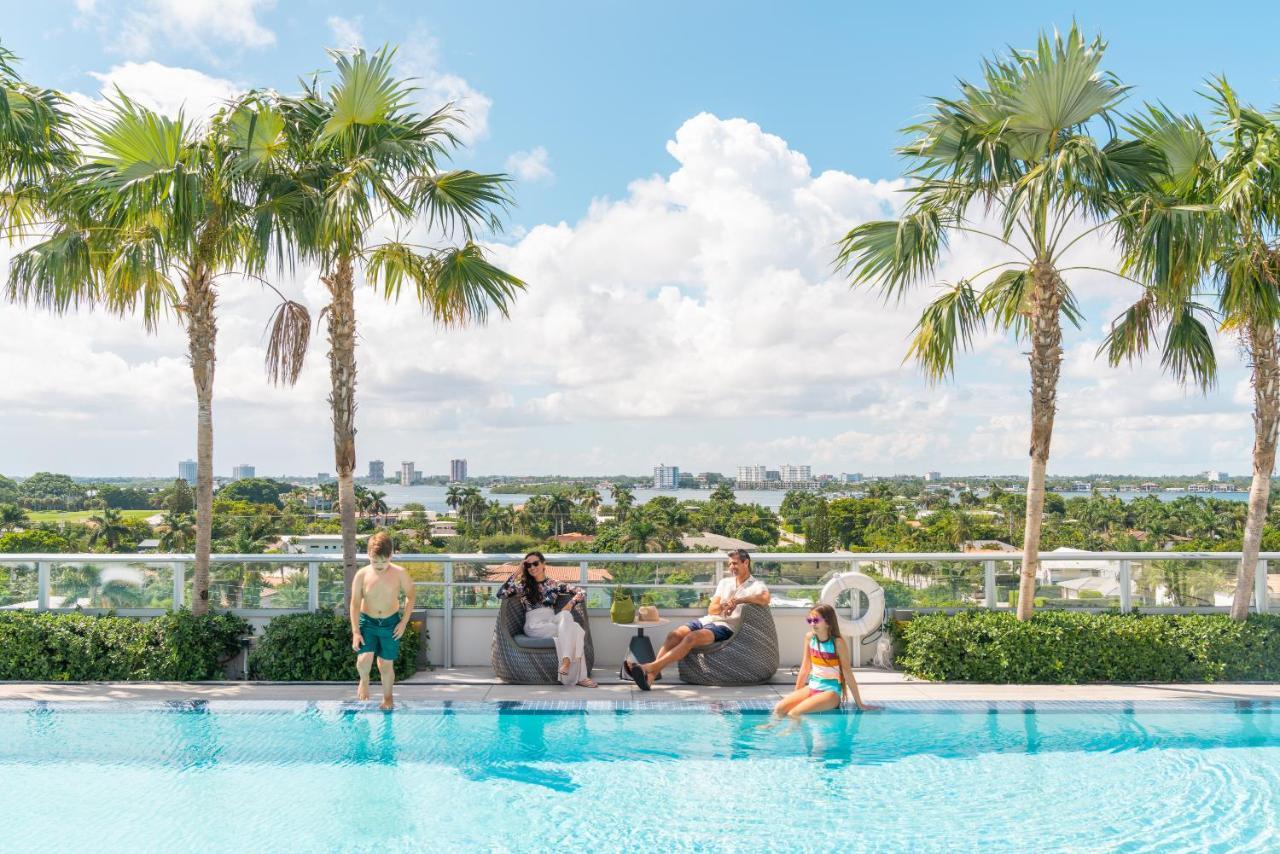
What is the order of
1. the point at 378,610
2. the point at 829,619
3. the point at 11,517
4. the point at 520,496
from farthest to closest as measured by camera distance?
the point at 520,496
the point at 11,517
the point at 378,610
the point at 829,619

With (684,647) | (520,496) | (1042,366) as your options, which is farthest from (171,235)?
(520,496)

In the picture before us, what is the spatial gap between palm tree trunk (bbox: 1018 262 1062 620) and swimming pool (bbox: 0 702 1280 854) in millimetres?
1866

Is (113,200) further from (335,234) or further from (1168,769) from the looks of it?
(1168,769)

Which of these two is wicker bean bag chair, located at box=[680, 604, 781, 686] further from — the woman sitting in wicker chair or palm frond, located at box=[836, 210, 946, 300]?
palm frond, located at box=[836, 210, 946, 300]

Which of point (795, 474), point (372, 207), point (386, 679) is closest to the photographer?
point (386, 679)

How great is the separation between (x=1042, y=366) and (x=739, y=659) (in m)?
3.53

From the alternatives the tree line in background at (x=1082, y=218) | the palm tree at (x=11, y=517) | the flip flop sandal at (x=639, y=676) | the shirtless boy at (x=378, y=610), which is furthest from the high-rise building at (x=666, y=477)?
the shirtless boy at (x=378, y=610)

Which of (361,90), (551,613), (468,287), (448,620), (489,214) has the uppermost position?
(361,90)

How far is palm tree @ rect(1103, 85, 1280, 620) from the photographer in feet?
22.9

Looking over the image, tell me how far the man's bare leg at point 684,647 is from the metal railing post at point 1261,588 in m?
5.07

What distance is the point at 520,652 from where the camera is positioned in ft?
24.9

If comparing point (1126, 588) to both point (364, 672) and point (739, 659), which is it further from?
point (364, 672)

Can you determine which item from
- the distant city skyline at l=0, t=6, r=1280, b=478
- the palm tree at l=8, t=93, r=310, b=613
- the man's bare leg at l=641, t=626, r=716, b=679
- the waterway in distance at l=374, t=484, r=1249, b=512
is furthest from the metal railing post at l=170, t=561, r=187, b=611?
the waterway in distance at l=374, t=484, r=1249, b=512

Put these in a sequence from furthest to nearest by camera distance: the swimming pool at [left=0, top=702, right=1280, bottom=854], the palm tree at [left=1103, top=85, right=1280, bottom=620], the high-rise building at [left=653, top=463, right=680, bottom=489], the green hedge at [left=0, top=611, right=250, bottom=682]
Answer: the high-rise building at [left=653, top=463, right=680, bottom=489], the green hedge at [left=0, top=611, right=250, bottom=682], the palm tree at [left=1103, top=85, right=1280, bottom=620], the swimming pool at [left=0, top=702, right=1280, bottom=854]
